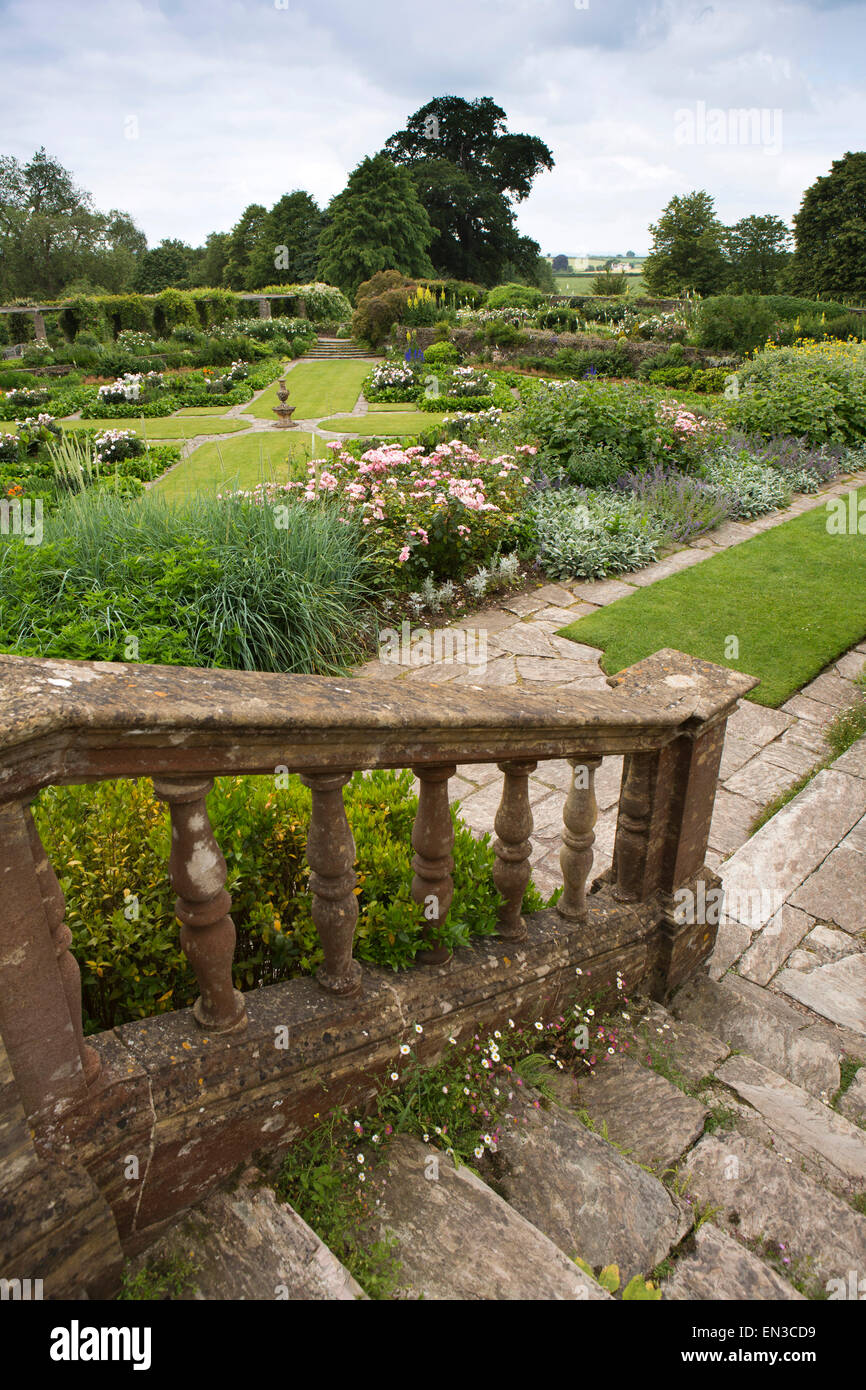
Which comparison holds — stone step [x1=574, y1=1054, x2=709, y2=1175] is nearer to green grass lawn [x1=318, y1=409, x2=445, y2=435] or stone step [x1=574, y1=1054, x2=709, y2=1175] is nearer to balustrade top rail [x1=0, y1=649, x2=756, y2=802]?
balustrade top rail [x1=0, y1=649, x2=756, y2=802]

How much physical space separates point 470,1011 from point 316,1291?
0.77 m

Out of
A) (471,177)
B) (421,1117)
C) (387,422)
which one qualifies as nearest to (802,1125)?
(421,1117)

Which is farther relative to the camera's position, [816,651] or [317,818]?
[816,651]

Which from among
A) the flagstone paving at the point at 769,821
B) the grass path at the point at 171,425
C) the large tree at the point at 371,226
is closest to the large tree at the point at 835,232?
the large tree at the point at 371,226

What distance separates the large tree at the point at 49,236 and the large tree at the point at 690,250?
2995cm

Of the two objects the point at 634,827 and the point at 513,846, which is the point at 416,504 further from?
the point at 513,846

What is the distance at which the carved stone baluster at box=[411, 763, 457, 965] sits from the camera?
6.09 ft

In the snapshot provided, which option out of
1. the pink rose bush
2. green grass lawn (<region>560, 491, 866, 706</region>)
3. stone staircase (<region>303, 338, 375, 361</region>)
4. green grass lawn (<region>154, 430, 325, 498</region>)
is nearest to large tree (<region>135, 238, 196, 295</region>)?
stone staircase (<region>303, 338, 375, 361</region>)

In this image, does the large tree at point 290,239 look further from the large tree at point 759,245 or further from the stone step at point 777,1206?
the stone step at point 777,1206

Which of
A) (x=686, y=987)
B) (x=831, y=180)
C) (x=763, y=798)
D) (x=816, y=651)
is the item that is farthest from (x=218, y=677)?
(x=831, y=180)

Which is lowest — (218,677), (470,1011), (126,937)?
(470,1011)

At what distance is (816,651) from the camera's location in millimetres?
6172

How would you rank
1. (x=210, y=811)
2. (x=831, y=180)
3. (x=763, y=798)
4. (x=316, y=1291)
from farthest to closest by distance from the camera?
A: (x=831, y=180)
(x=763, y=798)
(x=210, y=811)
(x=316, y=1291)

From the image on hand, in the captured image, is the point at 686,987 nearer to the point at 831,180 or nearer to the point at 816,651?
the point at 816,651
